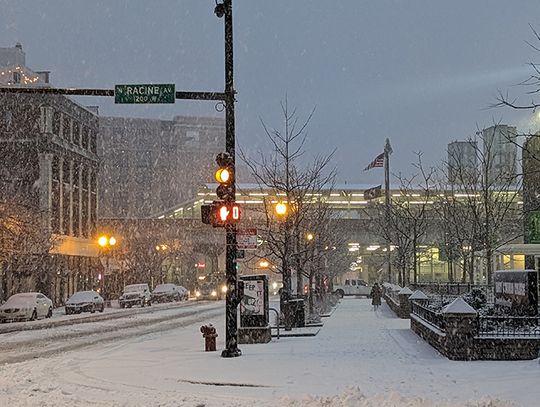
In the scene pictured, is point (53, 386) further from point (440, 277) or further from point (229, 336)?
point (440, 277)

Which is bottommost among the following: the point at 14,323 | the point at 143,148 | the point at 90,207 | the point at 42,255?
the point at 14,323

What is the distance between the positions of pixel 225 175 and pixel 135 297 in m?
40.1

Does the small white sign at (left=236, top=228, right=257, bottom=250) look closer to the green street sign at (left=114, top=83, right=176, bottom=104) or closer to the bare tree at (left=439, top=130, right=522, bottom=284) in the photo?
the green street sign at (left=114, top=83, right=176, bottom=104)

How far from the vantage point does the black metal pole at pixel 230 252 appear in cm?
1738

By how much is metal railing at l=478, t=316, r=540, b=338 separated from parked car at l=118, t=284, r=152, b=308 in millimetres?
41493

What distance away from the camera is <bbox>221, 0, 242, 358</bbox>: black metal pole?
684 inches

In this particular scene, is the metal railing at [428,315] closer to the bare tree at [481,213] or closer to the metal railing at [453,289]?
the metal railing at [453,289]

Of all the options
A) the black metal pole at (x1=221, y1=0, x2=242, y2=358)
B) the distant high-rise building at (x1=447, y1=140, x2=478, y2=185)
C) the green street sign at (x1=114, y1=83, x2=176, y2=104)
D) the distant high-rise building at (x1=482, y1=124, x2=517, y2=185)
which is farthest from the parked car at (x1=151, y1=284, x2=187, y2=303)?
the green street sign at (x1=114, y1=83, x2=176, y2=104)

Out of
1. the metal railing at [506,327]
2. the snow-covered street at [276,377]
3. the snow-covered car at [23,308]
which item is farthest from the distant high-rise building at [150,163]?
the metal railing at [506,327]

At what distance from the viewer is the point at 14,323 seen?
125 feet

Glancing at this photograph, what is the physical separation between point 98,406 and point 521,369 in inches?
321

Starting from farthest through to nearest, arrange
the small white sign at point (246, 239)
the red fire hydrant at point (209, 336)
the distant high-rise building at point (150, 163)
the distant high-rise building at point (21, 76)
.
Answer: the distant high-rise building at point (150, 163)
the distant high-rise building at point (21, 76)
the red fire hydrant at point (209, 336)
the small white sign at point (246, 239)

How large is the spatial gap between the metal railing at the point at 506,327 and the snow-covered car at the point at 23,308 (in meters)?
28.7

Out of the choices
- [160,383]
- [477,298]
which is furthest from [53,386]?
[477,298]
